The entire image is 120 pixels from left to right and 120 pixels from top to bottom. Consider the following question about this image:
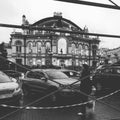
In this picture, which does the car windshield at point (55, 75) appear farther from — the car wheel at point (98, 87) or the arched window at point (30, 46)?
the arched window at point (30, 46)

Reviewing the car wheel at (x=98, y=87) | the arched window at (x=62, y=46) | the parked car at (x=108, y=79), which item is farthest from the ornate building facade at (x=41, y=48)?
the parked car at (x=108, y=79)

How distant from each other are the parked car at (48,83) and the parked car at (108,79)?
3.19 meters

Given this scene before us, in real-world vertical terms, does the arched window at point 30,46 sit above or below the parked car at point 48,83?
above

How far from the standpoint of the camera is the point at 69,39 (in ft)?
218

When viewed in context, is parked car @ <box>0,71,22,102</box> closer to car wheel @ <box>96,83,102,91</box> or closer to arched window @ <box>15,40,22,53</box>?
car wheel @ <box>96,83,102,91</box>

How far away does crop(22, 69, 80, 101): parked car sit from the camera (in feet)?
31.4

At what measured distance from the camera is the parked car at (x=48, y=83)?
31.4ft

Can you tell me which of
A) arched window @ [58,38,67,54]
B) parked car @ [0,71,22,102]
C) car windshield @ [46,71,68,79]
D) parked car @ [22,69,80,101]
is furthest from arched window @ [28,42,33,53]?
parked car @ [0,71,22,102]

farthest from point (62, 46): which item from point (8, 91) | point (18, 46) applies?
point (8, 91)

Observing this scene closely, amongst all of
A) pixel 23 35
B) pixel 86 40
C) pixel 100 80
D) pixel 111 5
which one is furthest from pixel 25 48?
pixel 111 5

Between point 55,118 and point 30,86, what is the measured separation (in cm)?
504

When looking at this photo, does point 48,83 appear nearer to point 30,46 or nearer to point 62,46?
point 62,46

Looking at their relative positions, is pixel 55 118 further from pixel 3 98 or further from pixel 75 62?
pixel 75 62

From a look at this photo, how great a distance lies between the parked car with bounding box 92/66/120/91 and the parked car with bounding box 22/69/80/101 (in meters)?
3.19
